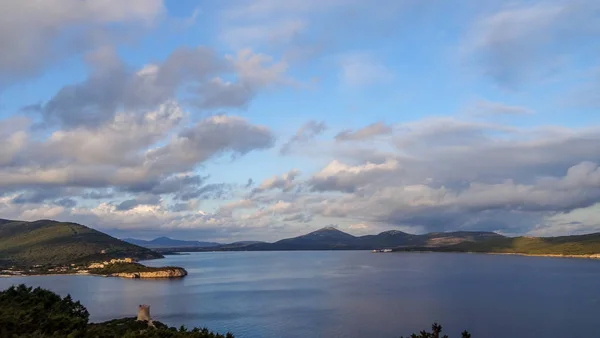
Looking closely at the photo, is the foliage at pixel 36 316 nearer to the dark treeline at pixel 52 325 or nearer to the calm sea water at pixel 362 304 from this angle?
the dark treeline at pixel 52 325

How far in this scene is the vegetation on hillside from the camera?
4328cm

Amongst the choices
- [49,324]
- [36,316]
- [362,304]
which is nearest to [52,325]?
[49,324]

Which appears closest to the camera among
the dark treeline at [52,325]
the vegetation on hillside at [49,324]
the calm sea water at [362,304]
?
the dark treeline at [52,325]

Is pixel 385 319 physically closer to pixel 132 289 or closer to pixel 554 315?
pixel 554 315

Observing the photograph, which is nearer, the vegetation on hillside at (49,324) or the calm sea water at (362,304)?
the vegetation on hillside at (49,324)

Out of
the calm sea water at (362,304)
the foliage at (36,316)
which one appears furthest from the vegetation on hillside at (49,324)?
the calm sea water at (362,304)

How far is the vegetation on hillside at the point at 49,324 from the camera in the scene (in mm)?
43281

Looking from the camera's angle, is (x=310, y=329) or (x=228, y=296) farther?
(x=228, y=296)

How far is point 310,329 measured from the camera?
281 feet

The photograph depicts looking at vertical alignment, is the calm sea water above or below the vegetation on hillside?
below

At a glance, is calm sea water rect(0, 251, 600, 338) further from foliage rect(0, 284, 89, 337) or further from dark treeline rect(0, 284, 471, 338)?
dark treeline rect(0, 284, 471, 338)

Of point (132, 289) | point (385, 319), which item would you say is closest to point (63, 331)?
point (385, 319)

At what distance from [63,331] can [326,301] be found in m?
81.6

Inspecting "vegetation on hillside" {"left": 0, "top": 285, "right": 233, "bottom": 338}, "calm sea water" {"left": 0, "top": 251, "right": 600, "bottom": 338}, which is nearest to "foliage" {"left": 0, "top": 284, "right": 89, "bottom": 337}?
"vegetation on hillside" {"left": 0, "top": 285, "right": 233, "bottom": 338}
